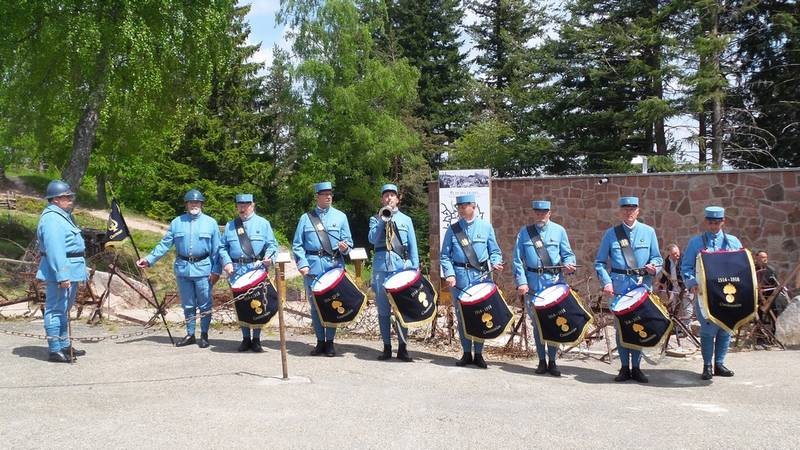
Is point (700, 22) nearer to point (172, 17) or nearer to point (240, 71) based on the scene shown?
point (172, 17)

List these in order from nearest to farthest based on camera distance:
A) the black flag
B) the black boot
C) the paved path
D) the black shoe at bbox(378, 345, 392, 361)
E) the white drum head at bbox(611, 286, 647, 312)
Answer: the paved path
the white drum head at bbox(611, 286, 647, 312)
the black boot
the black shoe at bbox(378, 345, 392, 361)
the black flag

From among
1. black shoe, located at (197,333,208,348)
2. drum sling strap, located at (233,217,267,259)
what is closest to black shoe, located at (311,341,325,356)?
drum sling strap, located at (233,217,267,259)

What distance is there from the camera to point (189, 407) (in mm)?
5805

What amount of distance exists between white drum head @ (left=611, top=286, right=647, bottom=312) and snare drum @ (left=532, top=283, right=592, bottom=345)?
30cm

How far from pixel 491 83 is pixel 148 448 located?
38170mm

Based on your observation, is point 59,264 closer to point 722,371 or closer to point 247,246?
point 247,246

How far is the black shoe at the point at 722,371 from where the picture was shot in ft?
24.6

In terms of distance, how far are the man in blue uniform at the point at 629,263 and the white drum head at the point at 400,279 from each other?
194 centimetres

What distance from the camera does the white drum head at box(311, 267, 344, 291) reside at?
7.79m

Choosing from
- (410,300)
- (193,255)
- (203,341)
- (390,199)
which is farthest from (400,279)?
(203,341)

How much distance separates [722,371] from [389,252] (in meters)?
3.73

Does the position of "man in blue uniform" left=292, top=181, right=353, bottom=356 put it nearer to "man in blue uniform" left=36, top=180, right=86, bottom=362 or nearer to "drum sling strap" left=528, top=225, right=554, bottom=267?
"drum sling strap" left=528, top=225, right=554, bottom=267

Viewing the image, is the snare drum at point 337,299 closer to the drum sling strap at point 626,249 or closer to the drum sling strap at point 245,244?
the drum sling strap at point 245,244

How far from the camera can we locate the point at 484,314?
24.3 ft
